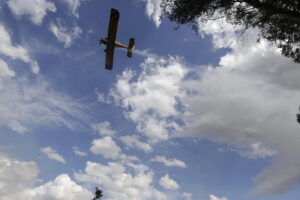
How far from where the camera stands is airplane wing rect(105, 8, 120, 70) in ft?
50.3

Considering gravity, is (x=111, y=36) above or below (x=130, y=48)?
below

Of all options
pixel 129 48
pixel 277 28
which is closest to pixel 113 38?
pixel 129 48

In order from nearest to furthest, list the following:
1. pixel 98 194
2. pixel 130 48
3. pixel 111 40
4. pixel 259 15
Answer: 1. pixel 259 15
2. pixel 111 40
3. pixel 130 48
4. pixel 98 194

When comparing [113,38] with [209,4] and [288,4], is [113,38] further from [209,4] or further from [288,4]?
[288,4]

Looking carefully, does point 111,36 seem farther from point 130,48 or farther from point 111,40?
point 130,48

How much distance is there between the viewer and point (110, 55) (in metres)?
18.7

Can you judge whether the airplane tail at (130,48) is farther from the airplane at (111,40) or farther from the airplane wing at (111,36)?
the airplane wing at (111,36)

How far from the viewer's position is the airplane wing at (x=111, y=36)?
15.3 metres

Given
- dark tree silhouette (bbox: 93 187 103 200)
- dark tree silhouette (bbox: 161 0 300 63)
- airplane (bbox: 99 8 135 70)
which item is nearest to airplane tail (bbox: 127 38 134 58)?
airplane (bbox: 99 8 135 70)

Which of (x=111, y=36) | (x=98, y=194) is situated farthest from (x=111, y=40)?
(x=98, y=194)

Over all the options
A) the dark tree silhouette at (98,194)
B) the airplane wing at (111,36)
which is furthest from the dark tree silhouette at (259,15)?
the dark tree silhouette at (98,194)

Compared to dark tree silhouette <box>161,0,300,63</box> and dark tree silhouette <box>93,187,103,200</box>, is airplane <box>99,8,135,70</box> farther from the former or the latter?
dark tree silhouette <box>93,187,103,200</box>

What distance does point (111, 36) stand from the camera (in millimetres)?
17344

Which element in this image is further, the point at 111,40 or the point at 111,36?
the point at 111,40
